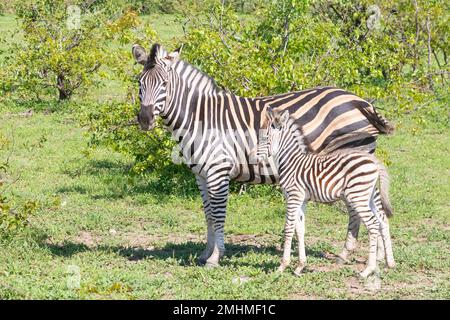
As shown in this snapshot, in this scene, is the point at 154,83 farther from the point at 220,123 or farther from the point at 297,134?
the point at 297,134

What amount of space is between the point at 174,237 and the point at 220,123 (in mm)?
1849

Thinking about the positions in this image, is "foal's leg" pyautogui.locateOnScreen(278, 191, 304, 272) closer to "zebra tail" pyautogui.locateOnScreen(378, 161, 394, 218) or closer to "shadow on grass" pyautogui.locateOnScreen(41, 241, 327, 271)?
"shadow on grass" pyautogui.locateOnScreen(41, 241, 327, 271)

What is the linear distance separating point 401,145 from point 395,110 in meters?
4.18

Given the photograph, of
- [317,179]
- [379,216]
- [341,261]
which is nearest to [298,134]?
[317,179]

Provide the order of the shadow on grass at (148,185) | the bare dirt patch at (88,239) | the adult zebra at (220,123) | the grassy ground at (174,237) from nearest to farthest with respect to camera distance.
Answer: the grassy ground at (174,237)
the adult zebra at (220,123)
the bare dirt patch at (88,239)
the shadow on grass at (148,185)

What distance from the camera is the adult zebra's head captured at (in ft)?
26.1

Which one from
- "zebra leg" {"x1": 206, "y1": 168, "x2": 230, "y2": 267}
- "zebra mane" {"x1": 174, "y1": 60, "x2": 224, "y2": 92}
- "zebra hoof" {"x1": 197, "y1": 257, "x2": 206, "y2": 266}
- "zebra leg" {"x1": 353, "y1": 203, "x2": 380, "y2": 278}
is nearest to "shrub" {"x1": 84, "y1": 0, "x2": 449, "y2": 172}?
"zebra mane" {"x1": 174, "y1": 60, "x2": 224, "y2": 92}

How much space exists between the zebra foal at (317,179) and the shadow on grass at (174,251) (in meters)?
0.85

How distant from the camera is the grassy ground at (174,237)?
7.07m

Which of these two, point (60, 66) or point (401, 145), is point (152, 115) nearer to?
point (401, 145)

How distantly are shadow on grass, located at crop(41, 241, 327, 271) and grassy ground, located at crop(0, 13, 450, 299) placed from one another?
0.05ft

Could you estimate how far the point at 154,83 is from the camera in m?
8.01

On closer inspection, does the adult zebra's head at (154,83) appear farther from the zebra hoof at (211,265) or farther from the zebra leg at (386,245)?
the zebra leg at (386,245)

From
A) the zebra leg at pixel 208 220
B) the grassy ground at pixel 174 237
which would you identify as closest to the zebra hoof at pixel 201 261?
the zebra leg at pixel 208 220
